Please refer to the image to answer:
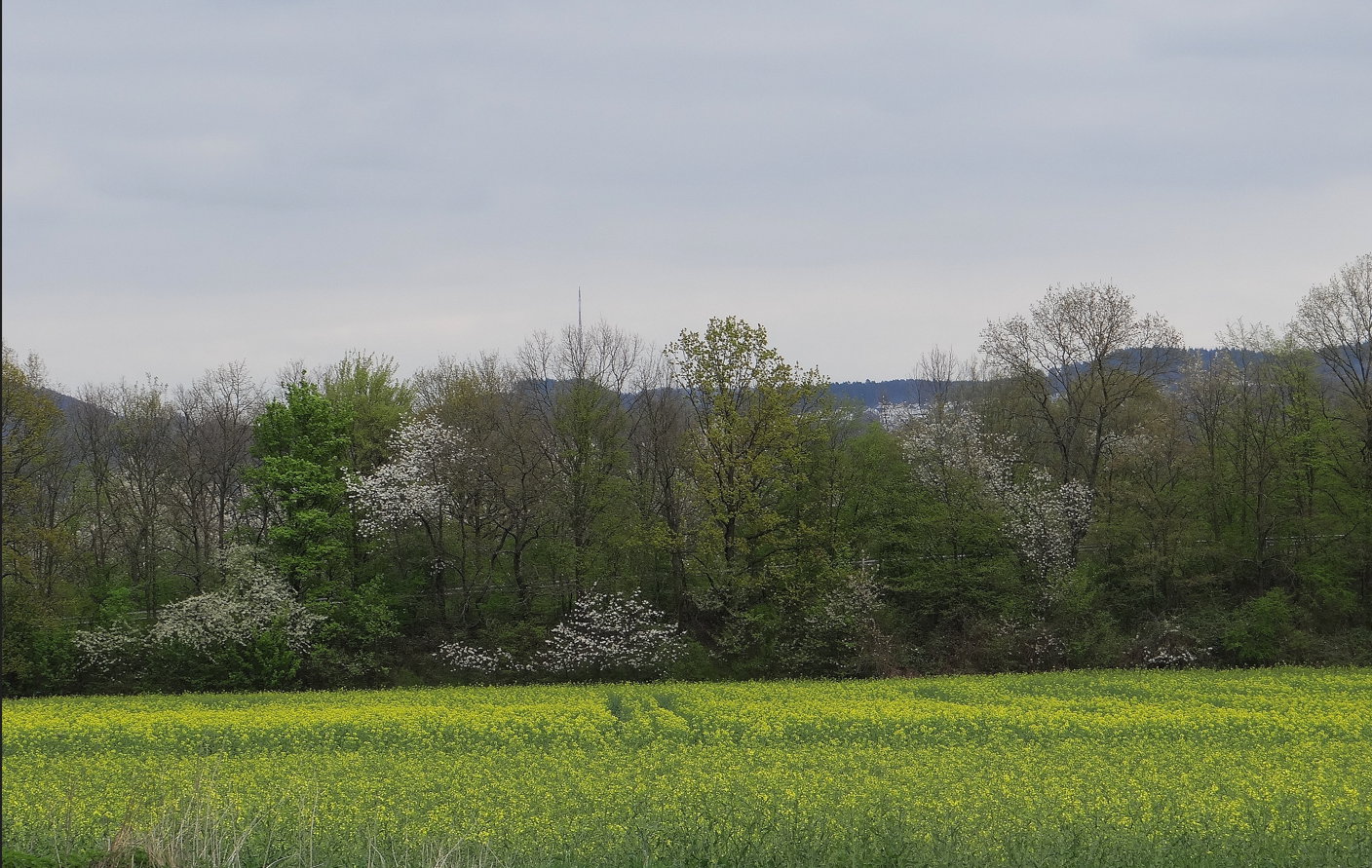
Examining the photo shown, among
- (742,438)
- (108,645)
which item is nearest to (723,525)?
(742,438)

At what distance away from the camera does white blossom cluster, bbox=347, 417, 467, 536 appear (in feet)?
150

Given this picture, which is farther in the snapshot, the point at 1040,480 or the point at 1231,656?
the point at 1040,480

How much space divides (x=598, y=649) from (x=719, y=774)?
87.6 ft

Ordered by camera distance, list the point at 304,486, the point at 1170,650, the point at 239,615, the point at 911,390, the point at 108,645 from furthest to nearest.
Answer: the point at 911,390
the point at 304,486
the point at 239,615
the point at 108,645
the point at 1170,650

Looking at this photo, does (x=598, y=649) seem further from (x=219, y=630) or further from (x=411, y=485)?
(x=219, y=630)

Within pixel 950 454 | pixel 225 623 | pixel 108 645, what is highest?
pixel 950 454

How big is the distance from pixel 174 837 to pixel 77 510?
48.6 meters

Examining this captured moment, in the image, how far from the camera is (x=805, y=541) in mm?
45562

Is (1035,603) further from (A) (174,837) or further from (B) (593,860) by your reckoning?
(A) (174,837)

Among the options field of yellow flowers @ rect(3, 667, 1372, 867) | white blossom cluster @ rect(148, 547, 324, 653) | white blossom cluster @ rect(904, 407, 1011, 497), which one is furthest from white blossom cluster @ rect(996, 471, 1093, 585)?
white blossom cluster @ rect(148, 547, 324, 653)

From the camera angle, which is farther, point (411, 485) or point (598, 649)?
point (411, 485)

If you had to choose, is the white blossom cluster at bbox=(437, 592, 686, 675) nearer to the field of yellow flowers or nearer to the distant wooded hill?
the field of yellow flowers

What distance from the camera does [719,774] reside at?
55.6 feet

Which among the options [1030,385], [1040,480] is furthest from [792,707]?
[1030,385]
